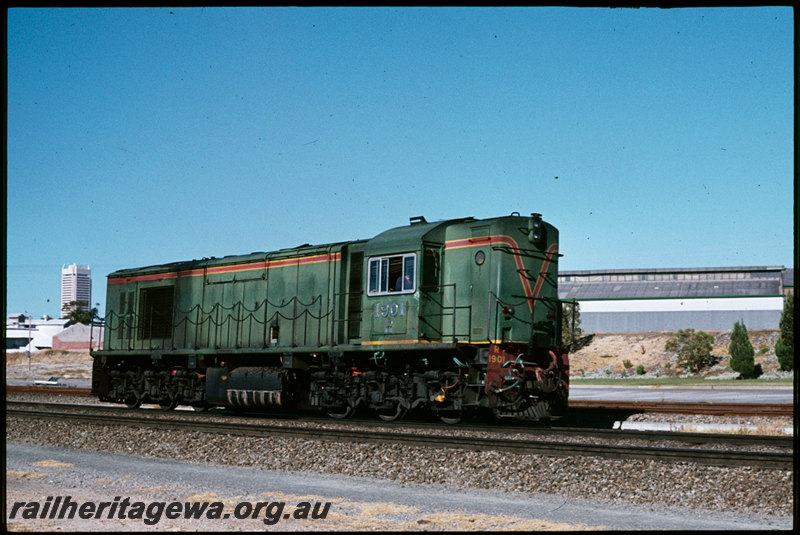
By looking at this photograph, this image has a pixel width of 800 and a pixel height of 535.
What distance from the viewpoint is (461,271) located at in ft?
49.9

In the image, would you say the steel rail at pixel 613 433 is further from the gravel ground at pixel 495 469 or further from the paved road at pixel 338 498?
the paved road at pixel 338 498

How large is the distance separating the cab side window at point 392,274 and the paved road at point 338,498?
214 inches

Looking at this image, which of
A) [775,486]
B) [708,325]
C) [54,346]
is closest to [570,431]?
[775,486]

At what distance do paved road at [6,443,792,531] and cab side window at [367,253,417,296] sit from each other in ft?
17.8

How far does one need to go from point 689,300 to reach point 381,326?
61099 mm

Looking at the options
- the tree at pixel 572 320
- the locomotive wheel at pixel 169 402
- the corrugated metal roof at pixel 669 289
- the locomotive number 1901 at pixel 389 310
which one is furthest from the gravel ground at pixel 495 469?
the corrugated metal roof at pixel 669 289

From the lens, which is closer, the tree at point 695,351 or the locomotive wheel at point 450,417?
the locomotive wheel at point 450,417

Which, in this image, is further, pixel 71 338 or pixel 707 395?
pixel 71 338

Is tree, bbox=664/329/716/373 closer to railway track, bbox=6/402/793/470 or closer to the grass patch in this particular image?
the grass patch

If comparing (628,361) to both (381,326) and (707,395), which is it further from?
(381,326)

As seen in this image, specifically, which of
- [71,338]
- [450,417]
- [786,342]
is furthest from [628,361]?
[71,338]

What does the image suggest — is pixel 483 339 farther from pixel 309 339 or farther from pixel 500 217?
pixel 309 339

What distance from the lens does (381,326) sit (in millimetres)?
15695

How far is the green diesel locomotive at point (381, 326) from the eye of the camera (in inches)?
575
